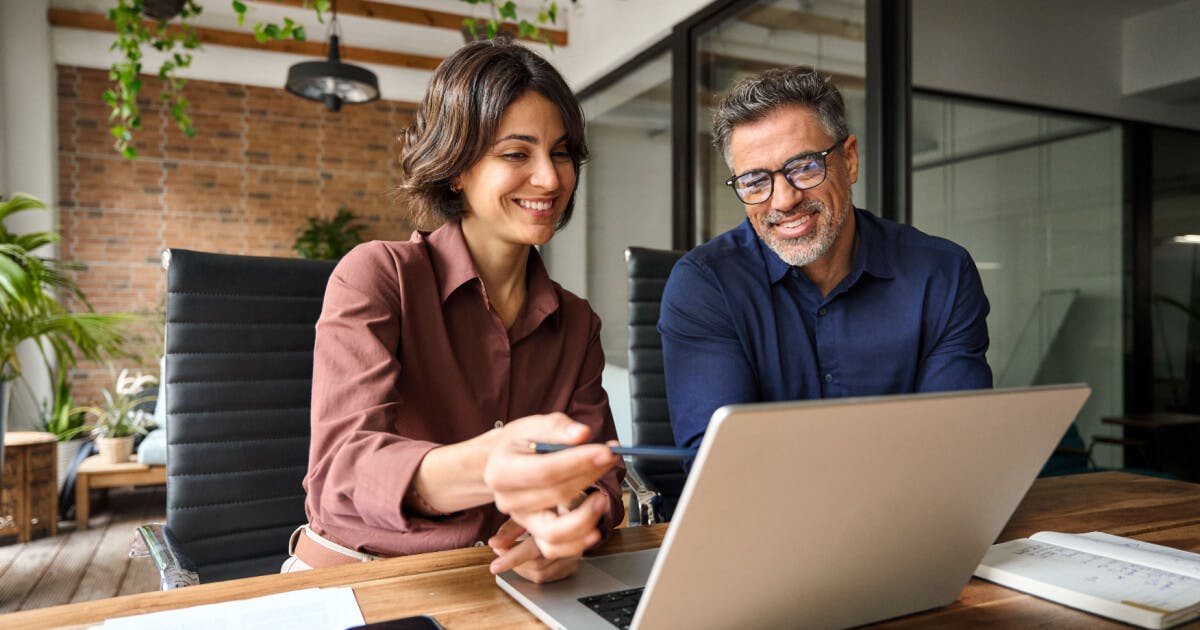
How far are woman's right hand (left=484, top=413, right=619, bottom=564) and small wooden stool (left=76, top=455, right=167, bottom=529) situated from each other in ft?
14.2

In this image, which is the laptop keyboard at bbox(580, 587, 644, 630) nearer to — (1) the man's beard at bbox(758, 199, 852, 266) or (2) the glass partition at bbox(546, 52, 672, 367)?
(1) the man's beard at bbox(758, 199, 852, 266)

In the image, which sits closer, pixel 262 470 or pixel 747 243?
pixel 262 470

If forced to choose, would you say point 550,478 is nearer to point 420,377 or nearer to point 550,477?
point 550,477

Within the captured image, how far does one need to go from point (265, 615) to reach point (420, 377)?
48 centimetres

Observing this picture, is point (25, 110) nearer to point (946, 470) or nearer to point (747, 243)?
point (747, 243)

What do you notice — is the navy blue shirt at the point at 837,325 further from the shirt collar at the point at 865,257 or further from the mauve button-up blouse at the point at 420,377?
the mauve button-up blouse at the point at 420,377

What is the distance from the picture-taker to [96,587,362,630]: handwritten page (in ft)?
2.35

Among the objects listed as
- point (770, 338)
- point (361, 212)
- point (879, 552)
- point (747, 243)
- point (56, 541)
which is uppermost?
point (361, 212)

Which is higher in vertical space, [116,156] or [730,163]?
[116,156]

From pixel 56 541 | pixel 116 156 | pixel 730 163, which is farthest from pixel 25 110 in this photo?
pixel 730 163

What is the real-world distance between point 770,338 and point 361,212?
226 inches

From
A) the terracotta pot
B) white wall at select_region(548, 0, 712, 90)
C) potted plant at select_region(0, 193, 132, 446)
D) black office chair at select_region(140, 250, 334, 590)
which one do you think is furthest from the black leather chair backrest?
the terracotta pot

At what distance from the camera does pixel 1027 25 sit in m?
2.66

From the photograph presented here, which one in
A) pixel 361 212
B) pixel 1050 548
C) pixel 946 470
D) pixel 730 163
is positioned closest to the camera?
pixel 946 470
